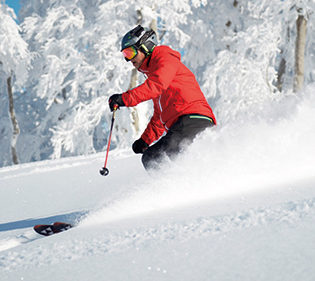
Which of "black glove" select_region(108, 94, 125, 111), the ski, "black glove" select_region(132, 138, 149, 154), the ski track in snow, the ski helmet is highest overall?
the ski helmet

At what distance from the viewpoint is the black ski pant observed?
142 inches

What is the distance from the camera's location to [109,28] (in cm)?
1315

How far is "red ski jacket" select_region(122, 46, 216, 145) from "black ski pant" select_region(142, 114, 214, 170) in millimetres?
68

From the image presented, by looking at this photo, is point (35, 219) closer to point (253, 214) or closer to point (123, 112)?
point (253, 214)

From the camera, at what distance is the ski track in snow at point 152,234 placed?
2023 mm

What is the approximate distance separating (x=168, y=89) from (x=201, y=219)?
5.31 feet

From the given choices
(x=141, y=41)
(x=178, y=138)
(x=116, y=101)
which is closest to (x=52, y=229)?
(x=116, y=101)

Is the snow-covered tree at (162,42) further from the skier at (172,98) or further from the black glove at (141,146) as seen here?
the skier at (172,98)

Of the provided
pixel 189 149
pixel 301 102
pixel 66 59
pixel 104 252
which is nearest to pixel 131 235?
pixel 104 252

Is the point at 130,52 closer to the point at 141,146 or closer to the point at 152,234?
the point at 141,146

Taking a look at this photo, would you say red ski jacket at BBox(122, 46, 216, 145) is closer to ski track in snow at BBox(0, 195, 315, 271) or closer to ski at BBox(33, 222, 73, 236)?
ski at BBox(33, 222, 73, 236)

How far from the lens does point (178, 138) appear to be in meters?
3.61

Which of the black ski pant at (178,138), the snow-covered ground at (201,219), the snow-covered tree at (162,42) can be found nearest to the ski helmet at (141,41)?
the black ski pant at (178,138)

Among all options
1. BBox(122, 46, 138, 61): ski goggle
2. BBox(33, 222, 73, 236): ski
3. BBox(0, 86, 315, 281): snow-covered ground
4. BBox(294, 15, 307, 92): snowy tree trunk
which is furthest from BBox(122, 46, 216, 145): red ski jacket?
BBox(294, 15, 307, 92): snowy tree trunk
